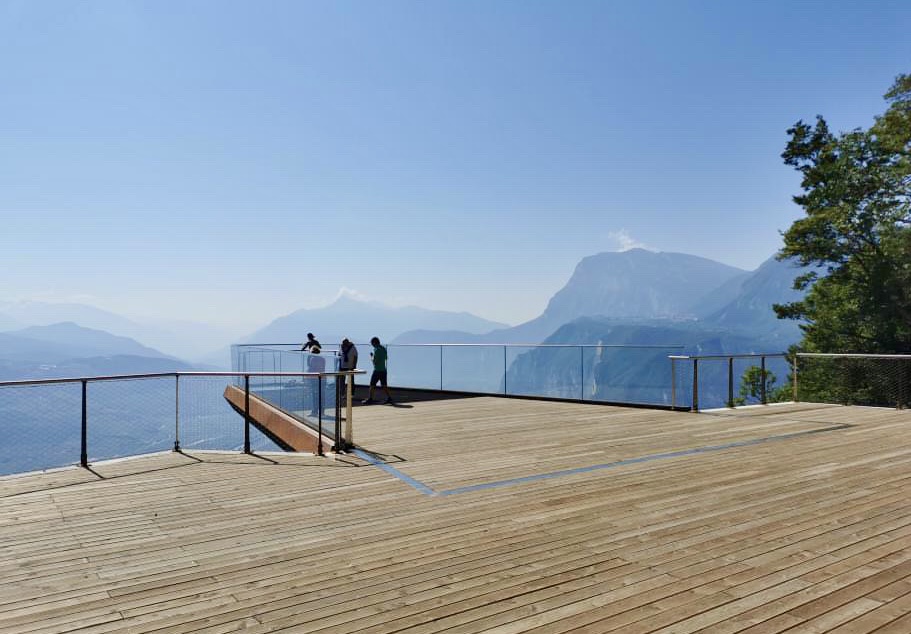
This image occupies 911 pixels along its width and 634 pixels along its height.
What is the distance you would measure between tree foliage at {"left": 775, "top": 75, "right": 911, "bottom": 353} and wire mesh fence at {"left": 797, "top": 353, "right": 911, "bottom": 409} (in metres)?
7.89

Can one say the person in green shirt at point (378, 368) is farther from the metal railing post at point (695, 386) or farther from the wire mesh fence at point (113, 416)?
the metal railing post at point (695, 386)

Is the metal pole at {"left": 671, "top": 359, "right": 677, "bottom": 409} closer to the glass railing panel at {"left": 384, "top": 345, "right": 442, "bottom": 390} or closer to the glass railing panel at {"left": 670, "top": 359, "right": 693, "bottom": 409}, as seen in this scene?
the glass railing panel at {"left": 670, "top": 359, "right": 693, "bottom": 409}

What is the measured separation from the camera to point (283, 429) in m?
9.37

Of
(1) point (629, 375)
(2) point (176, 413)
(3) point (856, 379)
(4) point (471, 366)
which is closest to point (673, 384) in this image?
(1) point (629, 375)

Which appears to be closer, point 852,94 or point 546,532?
point 546,532

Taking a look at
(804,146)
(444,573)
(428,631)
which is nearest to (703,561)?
(444,573)

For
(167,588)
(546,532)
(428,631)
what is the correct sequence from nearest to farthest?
(428,631) → (167,588) → (546,532)

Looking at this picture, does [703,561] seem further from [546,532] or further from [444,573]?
[444,573]

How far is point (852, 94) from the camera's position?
66.4 feet

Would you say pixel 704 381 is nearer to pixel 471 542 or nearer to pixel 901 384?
pixel 901 384

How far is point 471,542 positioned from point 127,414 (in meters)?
5.35

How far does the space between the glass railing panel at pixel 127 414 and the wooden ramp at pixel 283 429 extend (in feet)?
5.53

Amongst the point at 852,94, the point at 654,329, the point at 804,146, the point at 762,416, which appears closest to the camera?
the point at 762,416

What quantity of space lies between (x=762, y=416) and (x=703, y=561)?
7261 mm
